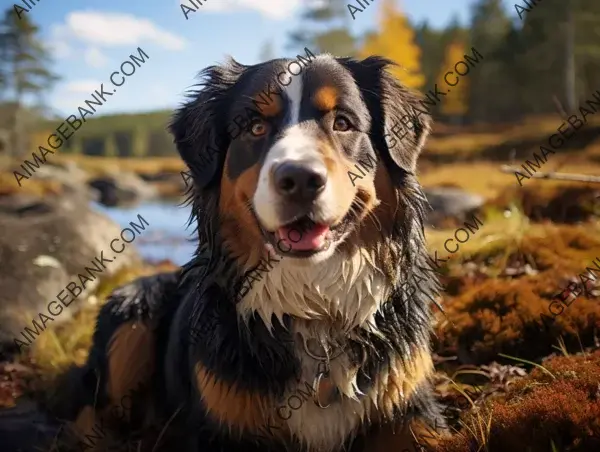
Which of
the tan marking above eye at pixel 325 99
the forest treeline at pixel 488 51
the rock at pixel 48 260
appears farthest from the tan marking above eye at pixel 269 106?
the forest treeline at pixel 488 51

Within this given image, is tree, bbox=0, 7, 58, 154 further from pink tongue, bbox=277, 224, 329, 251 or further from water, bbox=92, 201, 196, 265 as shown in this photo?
pink tongue, bbox=277, 224, 329, 251

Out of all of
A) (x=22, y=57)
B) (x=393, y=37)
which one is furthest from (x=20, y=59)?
(x=393, y=37)

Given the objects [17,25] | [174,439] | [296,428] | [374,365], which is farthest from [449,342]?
[17,25]

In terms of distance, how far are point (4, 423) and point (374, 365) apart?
8.83 ft

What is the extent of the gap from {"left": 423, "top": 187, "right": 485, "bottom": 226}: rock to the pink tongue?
809 centimetres

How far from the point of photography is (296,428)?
3.08 metres

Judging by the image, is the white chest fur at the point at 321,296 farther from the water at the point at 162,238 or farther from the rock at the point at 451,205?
the rock at the point at 451,205

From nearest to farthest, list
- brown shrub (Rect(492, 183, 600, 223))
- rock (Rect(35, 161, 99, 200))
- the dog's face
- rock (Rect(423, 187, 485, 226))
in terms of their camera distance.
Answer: the dog's face
brown shrub (Rect(492, 183, 600, 223))
rock (Rect(423, 187, 485, 226))
rock (Rect(35, 161, 99, 200))

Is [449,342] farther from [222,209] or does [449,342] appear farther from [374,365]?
[222,209]

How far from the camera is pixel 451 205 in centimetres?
1182

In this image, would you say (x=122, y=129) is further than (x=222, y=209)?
Yes

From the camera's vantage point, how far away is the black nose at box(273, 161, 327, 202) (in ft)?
8.70

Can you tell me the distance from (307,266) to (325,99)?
0.97 meters

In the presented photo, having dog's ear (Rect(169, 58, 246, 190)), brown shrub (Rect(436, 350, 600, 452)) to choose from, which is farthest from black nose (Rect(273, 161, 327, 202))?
brown shrub (Rect(436, 350, 600, 452))
